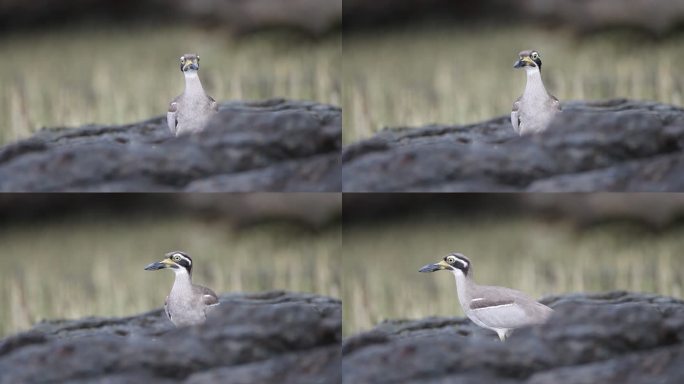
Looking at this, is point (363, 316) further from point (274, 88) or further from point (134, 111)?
point (134, 111)

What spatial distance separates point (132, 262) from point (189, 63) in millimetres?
769

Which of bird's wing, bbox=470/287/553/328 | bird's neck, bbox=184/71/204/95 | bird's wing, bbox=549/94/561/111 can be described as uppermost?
bird's neck, bbox=184/71/204/95

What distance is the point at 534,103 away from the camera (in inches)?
127

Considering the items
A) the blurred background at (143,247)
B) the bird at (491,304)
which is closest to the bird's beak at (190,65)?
the blurred background at (143,247)

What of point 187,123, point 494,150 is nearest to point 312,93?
point 187,123

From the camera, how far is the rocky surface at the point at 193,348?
3.30 metres

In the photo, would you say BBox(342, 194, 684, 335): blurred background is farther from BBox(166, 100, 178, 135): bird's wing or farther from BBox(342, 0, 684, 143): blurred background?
BBox(166, 100, 178, 135): bird's wing

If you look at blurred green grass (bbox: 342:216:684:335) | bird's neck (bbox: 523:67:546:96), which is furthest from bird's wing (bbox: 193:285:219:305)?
bird's neck (bbox: 523:67:546:96)

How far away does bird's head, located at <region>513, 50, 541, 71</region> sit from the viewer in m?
3.21

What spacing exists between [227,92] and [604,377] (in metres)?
1.74

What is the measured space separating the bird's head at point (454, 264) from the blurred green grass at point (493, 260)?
0.02 m

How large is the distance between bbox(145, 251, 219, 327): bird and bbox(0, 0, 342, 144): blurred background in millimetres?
554

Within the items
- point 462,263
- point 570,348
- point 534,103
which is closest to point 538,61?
point 534,103

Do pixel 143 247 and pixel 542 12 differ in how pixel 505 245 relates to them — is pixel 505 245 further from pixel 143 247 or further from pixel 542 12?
pixel 143 247
